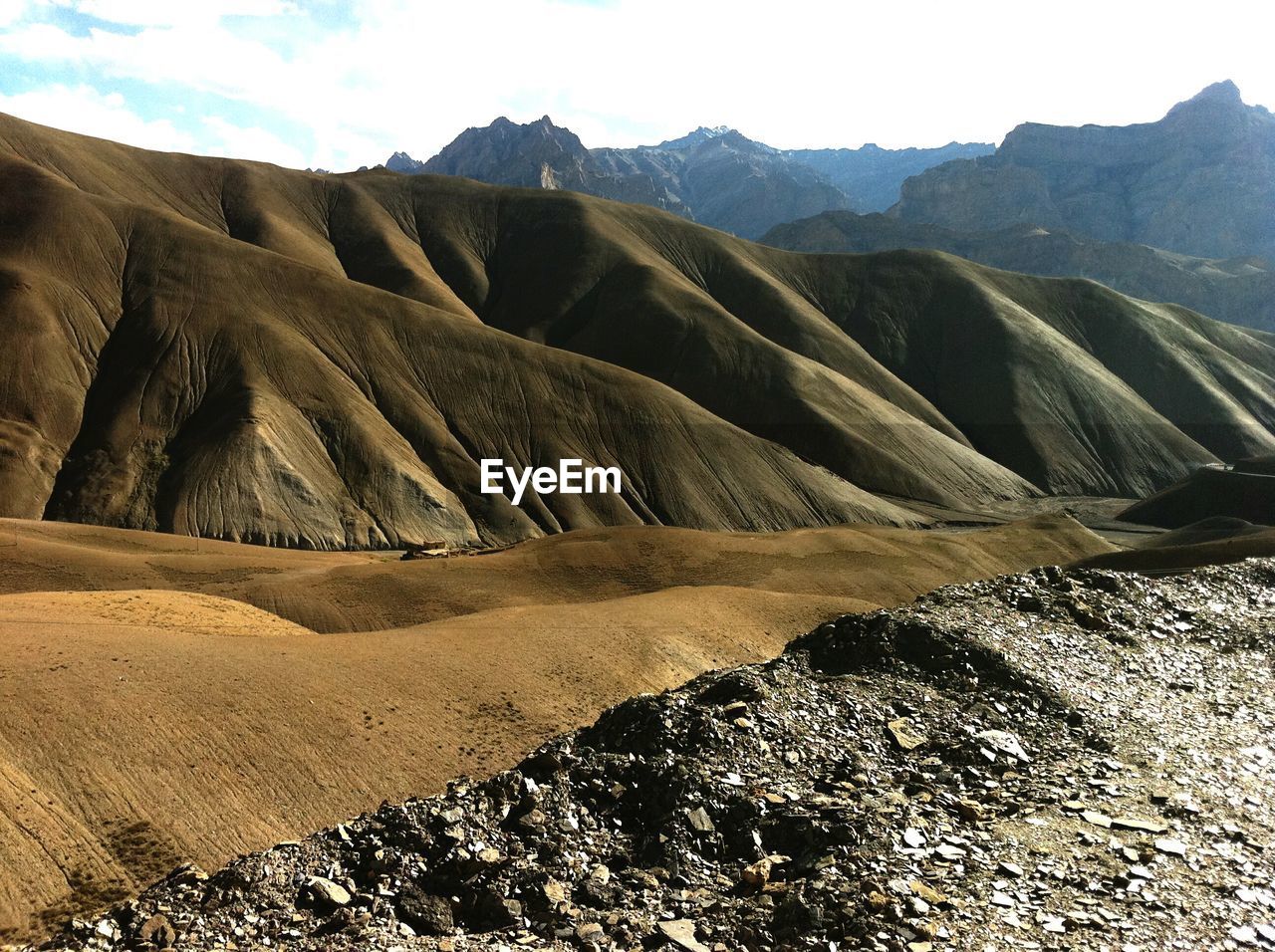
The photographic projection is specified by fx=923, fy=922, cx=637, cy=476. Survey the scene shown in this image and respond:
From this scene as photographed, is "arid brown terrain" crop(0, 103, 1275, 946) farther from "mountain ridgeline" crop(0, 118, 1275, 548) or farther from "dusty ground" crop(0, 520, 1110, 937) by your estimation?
"mountain ridgeline" crop(0, 118, 1275, 548)

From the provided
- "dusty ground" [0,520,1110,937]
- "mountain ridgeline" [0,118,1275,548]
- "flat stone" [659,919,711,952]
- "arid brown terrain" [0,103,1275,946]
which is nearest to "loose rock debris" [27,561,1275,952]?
"flat stone" [659,919,711,952]

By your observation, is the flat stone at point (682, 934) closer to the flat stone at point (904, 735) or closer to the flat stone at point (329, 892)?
the flat stone at point (329, 892)

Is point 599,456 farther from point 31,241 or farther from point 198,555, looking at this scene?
point 31,241

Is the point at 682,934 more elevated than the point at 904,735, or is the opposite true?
the point at 904,735

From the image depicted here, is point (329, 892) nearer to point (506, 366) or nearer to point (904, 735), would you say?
point (904, 735)

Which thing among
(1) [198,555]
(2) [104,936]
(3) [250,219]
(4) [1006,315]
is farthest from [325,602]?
(4) [1006,315]

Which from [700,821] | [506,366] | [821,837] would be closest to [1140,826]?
[821,837]
